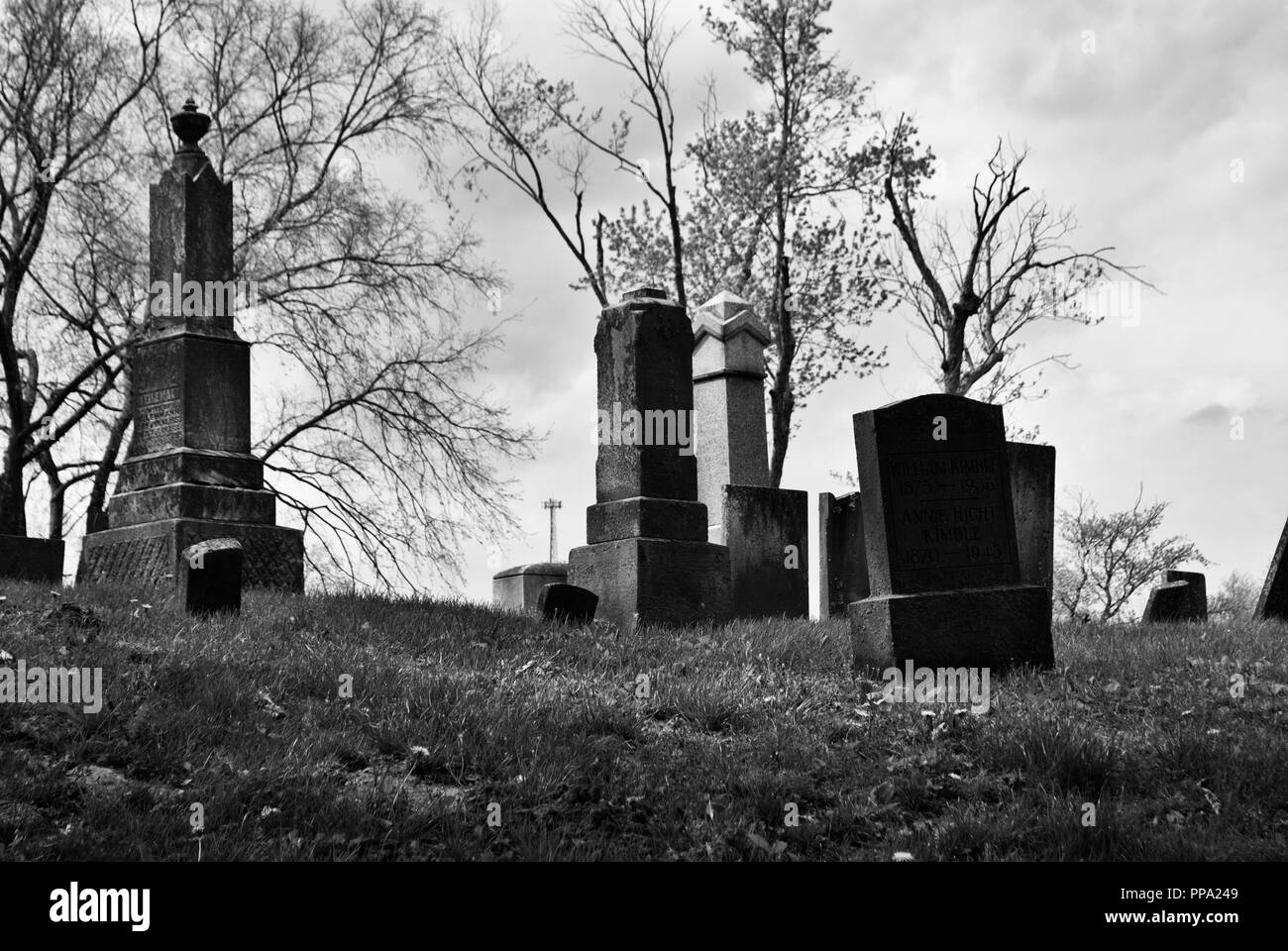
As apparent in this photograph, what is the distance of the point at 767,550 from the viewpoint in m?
14.9

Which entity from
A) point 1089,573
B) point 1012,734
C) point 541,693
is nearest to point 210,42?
point 541,693

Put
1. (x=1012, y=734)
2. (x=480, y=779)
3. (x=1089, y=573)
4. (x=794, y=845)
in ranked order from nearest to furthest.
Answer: (x=794, y=845)
(x=480, y=779)
(x=1012, y=734)
(x=1089, y=573)

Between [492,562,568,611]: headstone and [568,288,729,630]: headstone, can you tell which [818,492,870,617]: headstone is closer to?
[568,288,729,630]: headstone

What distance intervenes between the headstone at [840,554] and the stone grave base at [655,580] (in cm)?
131

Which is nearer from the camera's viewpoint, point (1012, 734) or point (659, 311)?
point (1012, 734)

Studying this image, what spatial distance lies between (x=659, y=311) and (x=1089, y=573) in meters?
21.7

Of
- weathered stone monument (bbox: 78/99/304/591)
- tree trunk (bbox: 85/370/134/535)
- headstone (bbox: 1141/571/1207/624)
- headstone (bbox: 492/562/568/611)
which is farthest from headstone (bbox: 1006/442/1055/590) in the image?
tree trunk (bbox: 85/370/134/535)

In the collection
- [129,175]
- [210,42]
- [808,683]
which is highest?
[210,42]

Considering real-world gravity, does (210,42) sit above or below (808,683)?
above

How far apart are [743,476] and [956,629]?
7.42 m

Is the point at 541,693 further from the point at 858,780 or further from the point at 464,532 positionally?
the point at 464,532

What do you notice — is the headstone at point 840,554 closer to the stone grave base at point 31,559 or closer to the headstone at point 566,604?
the headstone at point 566,604

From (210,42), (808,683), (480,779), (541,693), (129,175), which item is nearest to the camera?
(480,779)

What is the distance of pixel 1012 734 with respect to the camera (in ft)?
23.4
